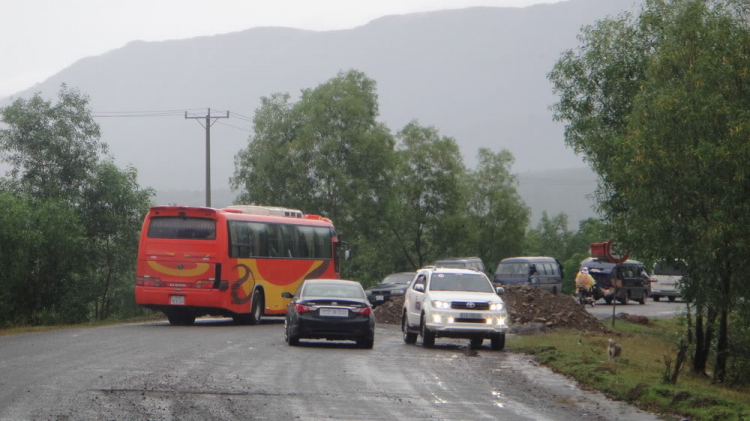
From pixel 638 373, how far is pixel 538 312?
16.4 metres

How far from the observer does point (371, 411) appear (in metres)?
11.8

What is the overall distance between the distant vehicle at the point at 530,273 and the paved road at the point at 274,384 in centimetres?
2938

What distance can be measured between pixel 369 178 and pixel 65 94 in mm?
27132

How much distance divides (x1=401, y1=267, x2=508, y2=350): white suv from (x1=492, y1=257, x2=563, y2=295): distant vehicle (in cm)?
2757

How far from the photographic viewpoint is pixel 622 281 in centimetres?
5369

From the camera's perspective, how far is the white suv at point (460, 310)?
76.8 ft

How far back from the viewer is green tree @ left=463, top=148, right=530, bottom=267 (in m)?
90.8

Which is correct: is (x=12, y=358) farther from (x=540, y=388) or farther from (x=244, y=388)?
(x=540, y=388)

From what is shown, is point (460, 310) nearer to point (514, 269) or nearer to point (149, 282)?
point (149, 282)

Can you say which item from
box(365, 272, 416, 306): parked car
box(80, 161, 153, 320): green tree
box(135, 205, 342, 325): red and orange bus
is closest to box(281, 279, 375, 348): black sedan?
box(135, 205, 342, 325): red and orange bus

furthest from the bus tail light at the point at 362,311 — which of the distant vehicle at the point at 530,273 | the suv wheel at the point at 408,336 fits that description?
the distant vehicle at the point at 530,273

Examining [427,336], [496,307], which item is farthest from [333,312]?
[496,307]

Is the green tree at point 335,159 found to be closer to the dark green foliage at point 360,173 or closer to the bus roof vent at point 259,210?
the dark green foliage at point 360,173

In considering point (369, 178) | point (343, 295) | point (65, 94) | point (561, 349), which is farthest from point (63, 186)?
point (561, 349)
